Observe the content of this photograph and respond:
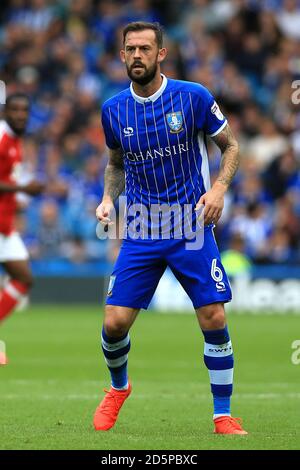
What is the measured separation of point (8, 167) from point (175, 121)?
5.33m

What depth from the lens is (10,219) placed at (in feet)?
40.1

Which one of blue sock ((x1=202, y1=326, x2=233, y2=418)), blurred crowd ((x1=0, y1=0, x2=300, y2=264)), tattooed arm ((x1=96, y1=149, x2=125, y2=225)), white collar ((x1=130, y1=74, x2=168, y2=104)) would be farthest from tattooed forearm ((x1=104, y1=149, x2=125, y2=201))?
blurred crowd ((x1=0, y1=0, x2=300, y2=264))

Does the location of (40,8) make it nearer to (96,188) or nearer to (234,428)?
(96,188)

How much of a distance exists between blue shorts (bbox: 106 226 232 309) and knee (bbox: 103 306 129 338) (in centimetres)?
7

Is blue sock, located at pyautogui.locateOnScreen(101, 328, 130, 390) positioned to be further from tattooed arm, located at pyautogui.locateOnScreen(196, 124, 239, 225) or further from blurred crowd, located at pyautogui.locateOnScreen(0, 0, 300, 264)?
blurred crowd, located at pyautogui.locateOnScreen(0, 0, 300, 264)

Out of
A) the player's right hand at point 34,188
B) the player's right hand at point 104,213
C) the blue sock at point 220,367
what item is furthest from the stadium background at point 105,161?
the player's right hand at point 104,213

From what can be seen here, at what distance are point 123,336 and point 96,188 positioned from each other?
14.0 metres

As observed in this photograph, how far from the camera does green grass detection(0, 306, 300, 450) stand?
6.57m

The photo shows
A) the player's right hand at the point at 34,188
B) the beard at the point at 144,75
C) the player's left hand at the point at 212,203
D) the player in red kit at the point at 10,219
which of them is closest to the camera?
the player's left hand at the point at 212,203

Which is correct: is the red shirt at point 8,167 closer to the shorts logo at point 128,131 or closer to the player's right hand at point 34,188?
the player's right hand at point 34,188

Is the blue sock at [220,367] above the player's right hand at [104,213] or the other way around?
the other way around

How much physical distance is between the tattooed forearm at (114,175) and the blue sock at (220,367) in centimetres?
117

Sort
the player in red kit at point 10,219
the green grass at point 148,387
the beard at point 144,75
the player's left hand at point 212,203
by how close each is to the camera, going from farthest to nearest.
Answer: the player in red kit at point 10,219
the beard at point 144,75
the player's left hand at point 212,203
the green grass at point 148,387

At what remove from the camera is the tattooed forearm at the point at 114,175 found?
7.40m
